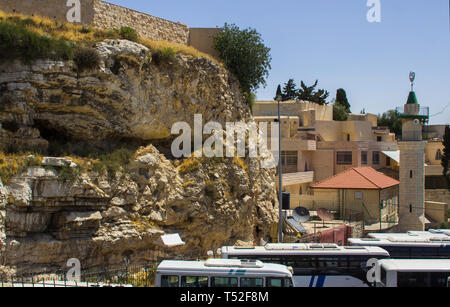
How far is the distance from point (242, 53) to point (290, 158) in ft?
→ 53.5

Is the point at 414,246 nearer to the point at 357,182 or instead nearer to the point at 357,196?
the point at 357,196

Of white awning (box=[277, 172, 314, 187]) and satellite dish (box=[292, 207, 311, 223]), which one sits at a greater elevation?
white awning (box=[277, 172, 314, 187])

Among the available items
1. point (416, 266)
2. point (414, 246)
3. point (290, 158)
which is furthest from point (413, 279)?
point (290, 158)

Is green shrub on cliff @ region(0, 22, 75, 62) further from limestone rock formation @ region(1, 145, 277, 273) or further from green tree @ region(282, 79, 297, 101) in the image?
green tree @ region(282, 79, 297, 101)

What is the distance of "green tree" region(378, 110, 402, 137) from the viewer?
67688 millimetres

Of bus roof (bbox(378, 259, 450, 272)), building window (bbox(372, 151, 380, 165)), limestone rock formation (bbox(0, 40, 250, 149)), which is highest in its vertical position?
limestone rock formation (bbox(0, 40, 250, 149))

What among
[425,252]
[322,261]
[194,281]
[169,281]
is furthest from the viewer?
[425,252]

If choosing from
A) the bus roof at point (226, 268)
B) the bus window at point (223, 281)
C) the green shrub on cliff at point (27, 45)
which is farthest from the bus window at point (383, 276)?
the green shrub on cliff at point (27, 45)

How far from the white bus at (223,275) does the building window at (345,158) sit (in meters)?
31.3

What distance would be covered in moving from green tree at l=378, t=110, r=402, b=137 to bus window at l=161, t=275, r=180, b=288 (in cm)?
6283

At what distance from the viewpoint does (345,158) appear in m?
39.8

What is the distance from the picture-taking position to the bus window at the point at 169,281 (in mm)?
9922

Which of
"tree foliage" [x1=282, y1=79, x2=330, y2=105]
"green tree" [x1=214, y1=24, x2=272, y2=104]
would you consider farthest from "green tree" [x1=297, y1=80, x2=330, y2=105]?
"green tree" [x1=214, y1=24, x2=272, y2=104]

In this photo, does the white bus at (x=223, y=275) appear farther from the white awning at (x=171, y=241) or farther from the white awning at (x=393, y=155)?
the white awning at (x=393, y=155)
